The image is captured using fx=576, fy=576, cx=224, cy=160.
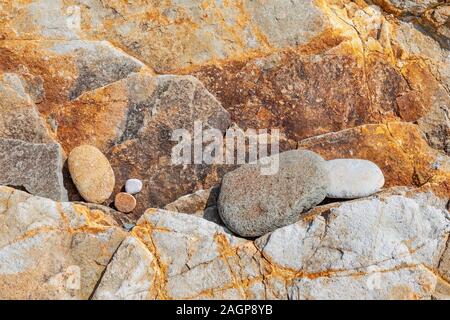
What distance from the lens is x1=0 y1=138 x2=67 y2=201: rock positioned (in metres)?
6.44

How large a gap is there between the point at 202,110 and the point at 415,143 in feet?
8.24

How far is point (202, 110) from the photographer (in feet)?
22.3

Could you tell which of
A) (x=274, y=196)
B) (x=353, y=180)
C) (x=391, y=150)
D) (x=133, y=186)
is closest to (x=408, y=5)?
(x=391, y=150)

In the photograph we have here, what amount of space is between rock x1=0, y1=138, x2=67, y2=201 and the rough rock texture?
4.40 feet

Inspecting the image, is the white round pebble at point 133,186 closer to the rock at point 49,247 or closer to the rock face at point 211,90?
the rock face at point 211,90

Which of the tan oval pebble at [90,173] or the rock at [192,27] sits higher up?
the rock at [192,27]

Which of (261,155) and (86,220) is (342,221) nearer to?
(261,155)

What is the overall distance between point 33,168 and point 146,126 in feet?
4.44

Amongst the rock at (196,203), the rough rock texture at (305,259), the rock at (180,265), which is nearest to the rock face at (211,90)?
the rock at (196,203)

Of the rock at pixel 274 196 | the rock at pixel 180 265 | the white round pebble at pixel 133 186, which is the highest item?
the rock at pixel 274 196

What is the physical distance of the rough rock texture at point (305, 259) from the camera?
213 inches

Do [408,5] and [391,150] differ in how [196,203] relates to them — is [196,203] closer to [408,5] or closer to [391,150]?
[391,150]

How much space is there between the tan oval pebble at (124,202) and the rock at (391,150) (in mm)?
2084

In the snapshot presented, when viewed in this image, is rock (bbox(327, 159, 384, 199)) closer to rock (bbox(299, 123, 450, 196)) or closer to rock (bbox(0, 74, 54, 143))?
rock (bbox(299, 123, 450, 196))
